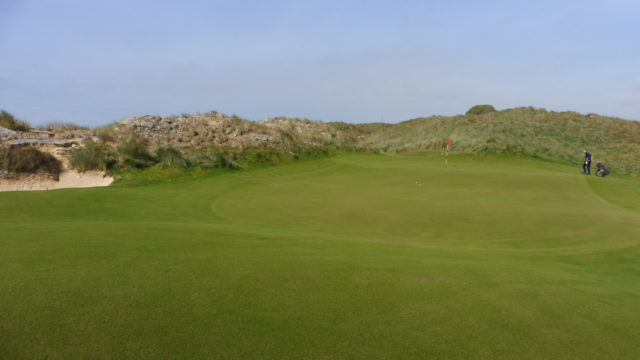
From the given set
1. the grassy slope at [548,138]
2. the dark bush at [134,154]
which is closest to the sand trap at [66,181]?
the dark bush at [134,154]

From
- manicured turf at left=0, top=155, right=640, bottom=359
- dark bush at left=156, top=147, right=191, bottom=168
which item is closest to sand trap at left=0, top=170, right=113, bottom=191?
dark bush at left=156, top=147, right=191, bottom=168

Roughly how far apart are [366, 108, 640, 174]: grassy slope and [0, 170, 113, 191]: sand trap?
78.0 ft

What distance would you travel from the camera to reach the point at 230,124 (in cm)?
2925

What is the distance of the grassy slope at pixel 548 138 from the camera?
3225 centimetres

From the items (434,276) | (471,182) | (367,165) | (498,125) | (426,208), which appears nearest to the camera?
(434,276)

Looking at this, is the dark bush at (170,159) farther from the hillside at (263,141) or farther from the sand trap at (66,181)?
the sand trap at (66,181)

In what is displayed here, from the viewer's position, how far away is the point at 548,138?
134ft

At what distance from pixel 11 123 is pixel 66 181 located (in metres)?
6.81

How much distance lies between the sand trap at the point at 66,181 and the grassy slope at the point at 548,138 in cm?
2379

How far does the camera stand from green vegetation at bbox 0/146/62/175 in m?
18.7

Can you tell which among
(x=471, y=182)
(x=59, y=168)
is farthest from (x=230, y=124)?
(x=471, y=182)

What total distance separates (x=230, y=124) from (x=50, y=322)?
2708 cm

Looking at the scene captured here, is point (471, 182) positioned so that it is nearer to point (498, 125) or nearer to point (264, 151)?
point (264, 151)

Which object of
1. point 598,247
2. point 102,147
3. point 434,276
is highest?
point 102,147
